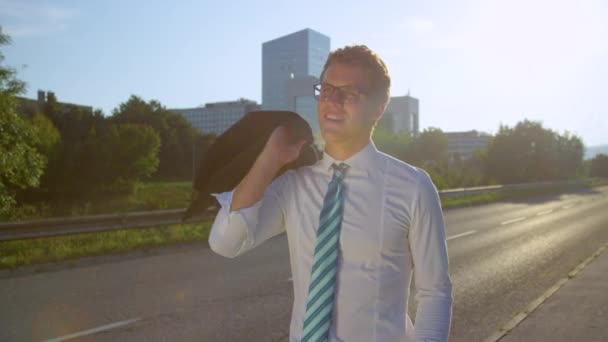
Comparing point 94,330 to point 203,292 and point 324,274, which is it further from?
point 324,274

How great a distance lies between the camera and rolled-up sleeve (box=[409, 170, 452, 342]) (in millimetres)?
1935

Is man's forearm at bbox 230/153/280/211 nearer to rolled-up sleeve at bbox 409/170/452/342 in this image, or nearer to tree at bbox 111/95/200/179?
rolled-up sleeve at bbox 409/170/452/342

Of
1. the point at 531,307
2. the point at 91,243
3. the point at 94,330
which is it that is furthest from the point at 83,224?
the point at 531,307

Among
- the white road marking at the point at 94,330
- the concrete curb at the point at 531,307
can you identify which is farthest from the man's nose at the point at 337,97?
the white road marking at the point at 94,330

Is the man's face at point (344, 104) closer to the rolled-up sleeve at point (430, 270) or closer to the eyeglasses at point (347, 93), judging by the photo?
the eyeglasses at point (347, 93)

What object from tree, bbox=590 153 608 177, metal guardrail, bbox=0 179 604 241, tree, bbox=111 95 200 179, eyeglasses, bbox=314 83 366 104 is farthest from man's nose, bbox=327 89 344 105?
tree, bbox=111 95 200 179

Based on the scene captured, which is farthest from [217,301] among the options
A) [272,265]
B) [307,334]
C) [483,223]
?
[483,223]

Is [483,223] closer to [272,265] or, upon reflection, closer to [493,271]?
[493,271]

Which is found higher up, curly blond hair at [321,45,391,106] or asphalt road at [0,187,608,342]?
curly blond hair at [321,45,391,106]

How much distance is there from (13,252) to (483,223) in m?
14.1

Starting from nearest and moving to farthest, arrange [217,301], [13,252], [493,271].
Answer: [217,301]
[493,271]
[13,252]

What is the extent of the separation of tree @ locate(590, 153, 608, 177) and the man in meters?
98.4

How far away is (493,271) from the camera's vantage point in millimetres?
10477

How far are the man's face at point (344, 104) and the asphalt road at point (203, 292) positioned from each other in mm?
4605
